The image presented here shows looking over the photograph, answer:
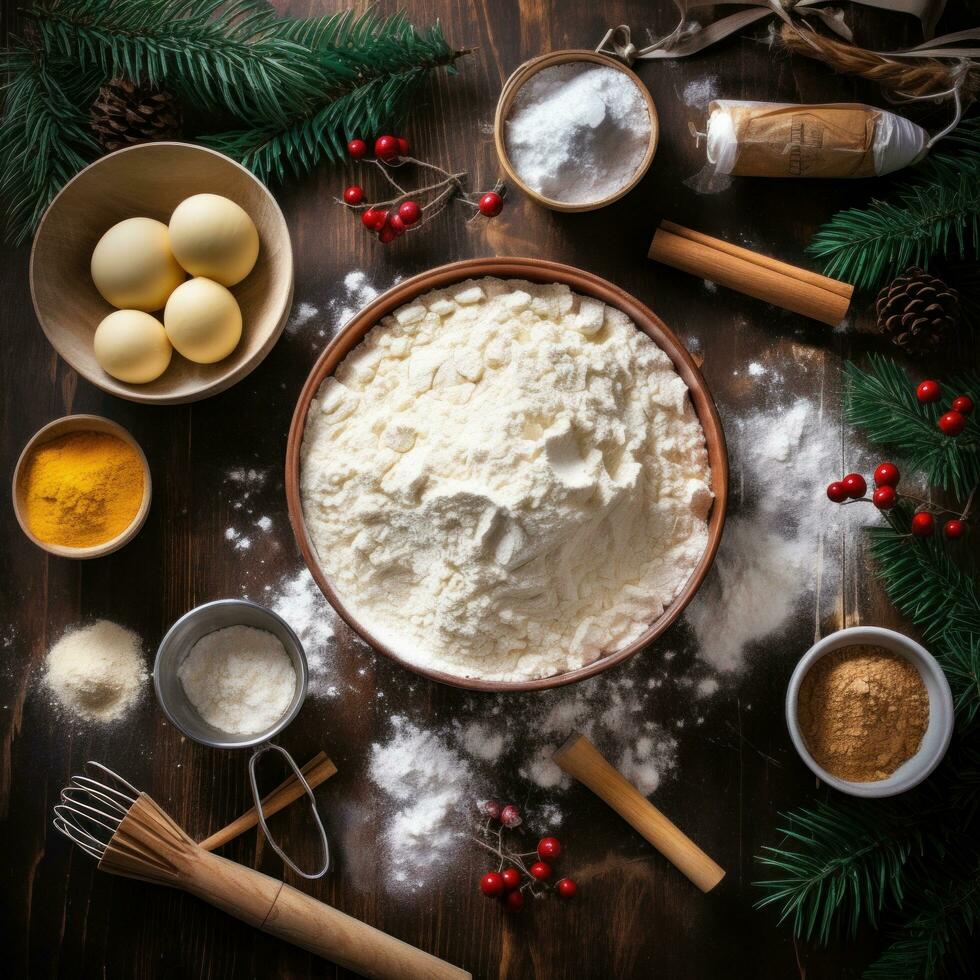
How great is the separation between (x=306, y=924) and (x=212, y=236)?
108 centimetres

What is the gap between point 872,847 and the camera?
1314 millimetres

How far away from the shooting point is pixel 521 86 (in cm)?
138

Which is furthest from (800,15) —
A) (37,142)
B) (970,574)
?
(37,142)

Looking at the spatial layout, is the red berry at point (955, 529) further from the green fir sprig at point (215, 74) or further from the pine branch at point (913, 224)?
the green fir sprig at point (215, 74)

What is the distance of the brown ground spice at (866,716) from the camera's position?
4.28 feet

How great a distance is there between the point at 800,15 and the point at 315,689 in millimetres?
1439

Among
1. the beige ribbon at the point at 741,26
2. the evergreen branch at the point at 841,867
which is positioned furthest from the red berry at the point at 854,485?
the beige ribbon at the point at 741,26

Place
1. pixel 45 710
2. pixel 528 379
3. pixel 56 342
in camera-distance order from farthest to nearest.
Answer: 1. pixel 45 710
2. pixel 56 342
3. pixel 528 379

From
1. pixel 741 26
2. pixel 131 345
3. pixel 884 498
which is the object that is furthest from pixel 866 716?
pixel 131 345

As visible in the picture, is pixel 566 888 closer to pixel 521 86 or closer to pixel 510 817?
pixel 510 817

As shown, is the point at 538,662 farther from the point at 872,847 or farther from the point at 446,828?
the point at 872,847

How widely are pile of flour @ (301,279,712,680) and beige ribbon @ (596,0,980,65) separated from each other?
1.60 feet

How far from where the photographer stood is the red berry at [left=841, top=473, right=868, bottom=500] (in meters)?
1.32

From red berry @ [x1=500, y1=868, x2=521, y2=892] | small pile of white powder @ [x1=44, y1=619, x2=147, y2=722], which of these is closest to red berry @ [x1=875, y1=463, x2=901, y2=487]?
red berry @ [x1=500, y1=868, x2=521, y2=892]
